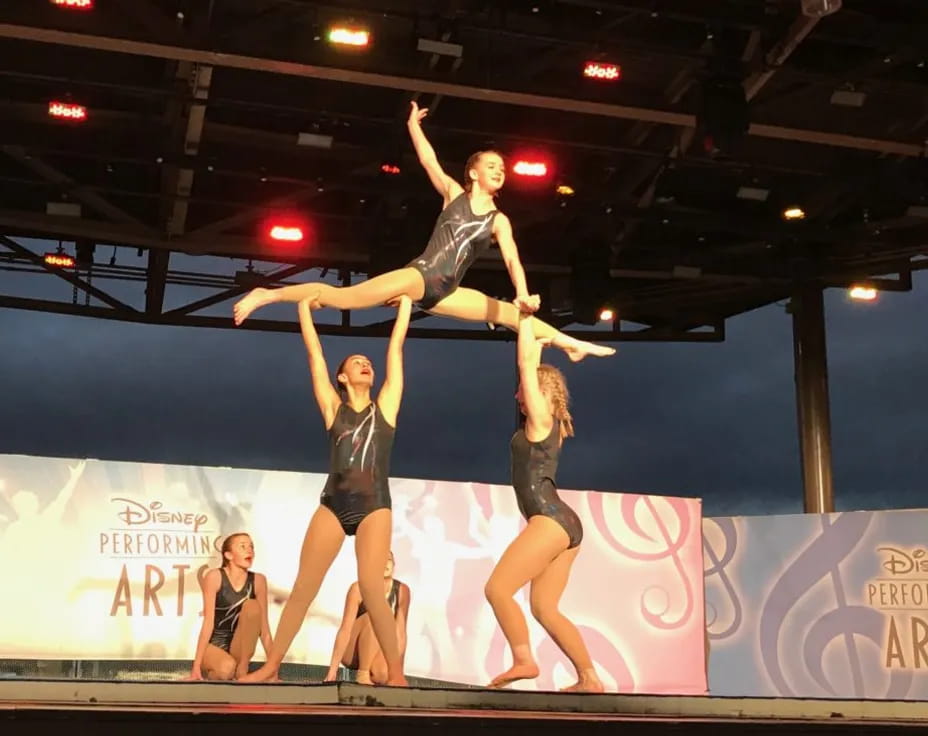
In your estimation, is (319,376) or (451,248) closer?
(319,376)

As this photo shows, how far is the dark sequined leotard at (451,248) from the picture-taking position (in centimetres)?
508

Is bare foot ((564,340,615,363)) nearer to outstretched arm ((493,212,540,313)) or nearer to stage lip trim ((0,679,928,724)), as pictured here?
outstretched arm ((493,212,540,313))

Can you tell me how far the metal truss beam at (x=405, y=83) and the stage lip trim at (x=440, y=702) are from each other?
5523 millimetres

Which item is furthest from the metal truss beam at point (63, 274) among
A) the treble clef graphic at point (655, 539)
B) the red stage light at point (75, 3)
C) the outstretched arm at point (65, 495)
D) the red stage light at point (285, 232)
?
the treble clef graphic at point (655, 539)

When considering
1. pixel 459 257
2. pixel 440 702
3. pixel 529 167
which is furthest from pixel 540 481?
pixel 529 167

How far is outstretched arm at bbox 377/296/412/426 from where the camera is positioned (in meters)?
4.95

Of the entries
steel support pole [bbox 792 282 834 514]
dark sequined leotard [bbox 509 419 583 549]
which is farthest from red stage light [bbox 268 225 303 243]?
dark sequined leotard [bbox 509 419 583 549]

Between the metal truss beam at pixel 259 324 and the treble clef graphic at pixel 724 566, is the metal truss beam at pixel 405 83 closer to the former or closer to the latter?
the metal truss beam at pixel 259 324

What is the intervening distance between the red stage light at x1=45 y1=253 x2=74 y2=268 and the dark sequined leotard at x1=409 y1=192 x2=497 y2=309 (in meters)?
7.89

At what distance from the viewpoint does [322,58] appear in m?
8.52

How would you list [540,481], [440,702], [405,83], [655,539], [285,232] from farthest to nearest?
[285,232]
[655,539]
[405,83]
[540,481]
[440,702]

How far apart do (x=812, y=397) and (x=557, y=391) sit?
25.0 ft

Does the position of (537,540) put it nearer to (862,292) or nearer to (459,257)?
(459,257)

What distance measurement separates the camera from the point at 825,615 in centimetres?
944
